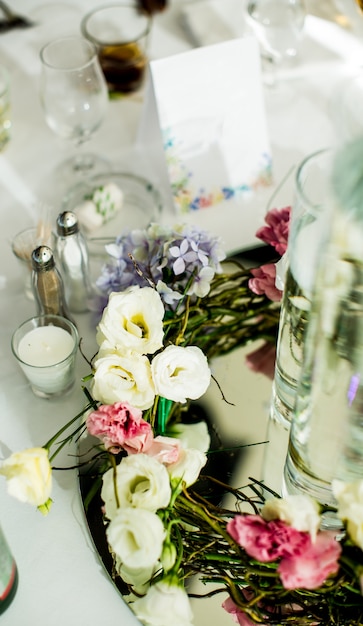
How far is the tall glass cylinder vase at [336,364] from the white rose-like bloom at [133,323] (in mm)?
146

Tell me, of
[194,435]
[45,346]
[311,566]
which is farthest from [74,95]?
[311,566]

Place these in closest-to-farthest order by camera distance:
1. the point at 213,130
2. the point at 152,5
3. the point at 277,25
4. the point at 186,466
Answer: the point at 186,466 → the point at 213,130 → the point at 277,25 → the point at 152,5

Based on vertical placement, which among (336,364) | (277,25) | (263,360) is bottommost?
(263,360)

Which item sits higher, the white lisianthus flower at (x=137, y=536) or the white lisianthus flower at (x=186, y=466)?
the white lisianthus flower at (x=137, y=536)

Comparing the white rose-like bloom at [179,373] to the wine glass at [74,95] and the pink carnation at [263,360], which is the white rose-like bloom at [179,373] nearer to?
the pink carnation at [263,360]

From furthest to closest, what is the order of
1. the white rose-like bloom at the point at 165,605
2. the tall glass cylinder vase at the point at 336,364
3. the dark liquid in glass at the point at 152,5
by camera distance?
the dark liquid in glass at the point at 152,5 < the white rose-like bloom at the point at 165,605 < the tall glass cylinder vase at the point at 336,364

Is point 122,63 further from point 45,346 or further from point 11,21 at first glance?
point 45,346

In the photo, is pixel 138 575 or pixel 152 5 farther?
pixel 152 5

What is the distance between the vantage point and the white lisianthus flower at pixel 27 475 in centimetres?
62

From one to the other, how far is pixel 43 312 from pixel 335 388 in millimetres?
383

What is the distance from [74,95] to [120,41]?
0.24m

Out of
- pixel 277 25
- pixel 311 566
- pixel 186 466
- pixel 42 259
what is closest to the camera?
pixel 311 566

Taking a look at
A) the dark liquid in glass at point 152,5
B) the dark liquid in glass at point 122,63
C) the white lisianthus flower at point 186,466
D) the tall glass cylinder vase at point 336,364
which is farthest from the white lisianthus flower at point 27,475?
the dark liquid in glass at point 152,5

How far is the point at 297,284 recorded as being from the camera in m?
0.64
